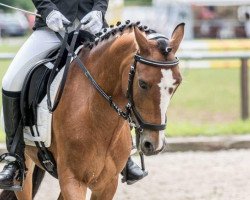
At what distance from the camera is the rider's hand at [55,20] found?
19.4 feet

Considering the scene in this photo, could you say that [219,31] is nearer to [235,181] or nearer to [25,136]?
[235,181]

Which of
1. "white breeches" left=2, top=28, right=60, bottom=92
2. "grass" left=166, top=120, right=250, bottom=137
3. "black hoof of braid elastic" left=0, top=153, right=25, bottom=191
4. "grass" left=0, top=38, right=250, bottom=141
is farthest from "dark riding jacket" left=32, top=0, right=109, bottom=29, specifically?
"grass" left=166, top=120, right=250, bottom=137

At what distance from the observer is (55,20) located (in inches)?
232

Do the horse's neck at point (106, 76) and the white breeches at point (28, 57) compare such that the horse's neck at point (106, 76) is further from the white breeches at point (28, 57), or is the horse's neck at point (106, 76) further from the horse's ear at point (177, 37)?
the white breeches at point (28, 57)

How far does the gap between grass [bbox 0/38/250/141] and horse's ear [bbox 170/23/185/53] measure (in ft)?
10.3

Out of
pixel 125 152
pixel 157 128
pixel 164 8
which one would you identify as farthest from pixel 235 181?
pixel 164 8

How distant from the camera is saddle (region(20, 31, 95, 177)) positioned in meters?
5.96

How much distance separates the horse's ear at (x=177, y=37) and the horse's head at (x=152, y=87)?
1.9 inches

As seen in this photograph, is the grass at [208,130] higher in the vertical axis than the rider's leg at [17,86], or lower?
lower

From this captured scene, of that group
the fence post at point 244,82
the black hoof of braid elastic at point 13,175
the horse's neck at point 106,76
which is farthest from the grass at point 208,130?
the horse's neck at point 106,76

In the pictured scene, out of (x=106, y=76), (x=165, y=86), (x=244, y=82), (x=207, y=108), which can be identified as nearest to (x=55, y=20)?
(x=106, y=76)

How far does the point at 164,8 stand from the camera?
38.0 m

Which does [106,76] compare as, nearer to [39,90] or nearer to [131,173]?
[39,90]

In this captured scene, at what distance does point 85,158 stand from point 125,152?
1.07 ft
